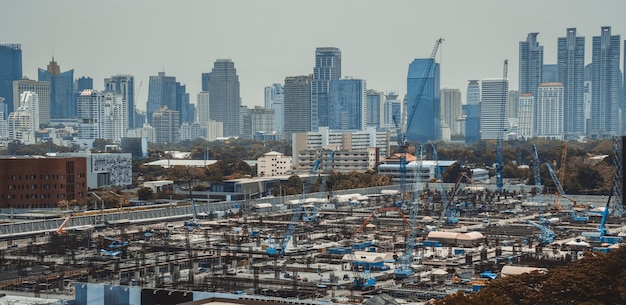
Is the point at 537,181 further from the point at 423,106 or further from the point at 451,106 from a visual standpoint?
the point at 451,106

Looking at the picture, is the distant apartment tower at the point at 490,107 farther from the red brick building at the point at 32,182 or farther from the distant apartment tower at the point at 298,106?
the red brick building at the point at 32,182

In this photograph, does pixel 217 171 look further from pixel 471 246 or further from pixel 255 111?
pixel 255 111

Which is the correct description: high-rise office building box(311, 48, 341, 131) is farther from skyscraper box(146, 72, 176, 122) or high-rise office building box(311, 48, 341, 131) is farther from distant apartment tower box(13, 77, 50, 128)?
distant apartment tower box(13, 77, 50, 128)

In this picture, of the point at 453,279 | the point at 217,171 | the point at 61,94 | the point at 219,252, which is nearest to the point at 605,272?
the point at 453,279

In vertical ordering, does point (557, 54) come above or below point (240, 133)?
above

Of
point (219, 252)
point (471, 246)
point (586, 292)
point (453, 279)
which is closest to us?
point (586, 292)

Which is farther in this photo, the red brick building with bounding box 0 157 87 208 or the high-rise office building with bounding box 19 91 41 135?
the high-rise office building with bounding box 19 91 41 135

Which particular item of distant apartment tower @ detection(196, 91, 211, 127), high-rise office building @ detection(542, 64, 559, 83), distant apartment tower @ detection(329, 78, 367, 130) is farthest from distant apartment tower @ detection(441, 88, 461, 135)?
distant apartment tower @ detection(196, 91, 211, 127)

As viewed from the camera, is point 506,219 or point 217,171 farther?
point 217,171
